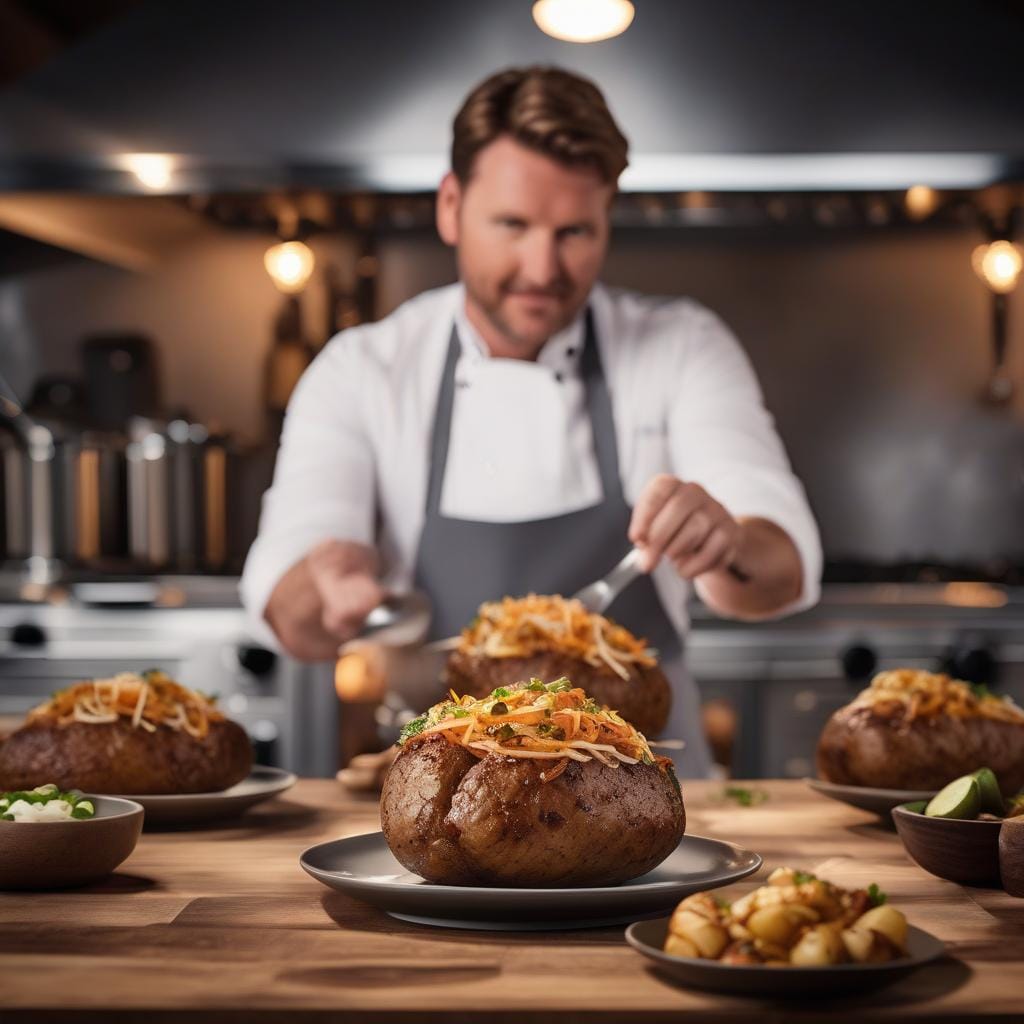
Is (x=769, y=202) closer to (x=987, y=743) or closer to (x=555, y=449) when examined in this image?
(x=555, y=449)

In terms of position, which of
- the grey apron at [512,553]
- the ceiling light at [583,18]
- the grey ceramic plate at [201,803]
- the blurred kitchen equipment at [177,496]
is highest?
the ceiling light at [583,18]

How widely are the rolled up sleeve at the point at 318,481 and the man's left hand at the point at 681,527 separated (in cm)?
59

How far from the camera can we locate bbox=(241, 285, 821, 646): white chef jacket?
7.43ft

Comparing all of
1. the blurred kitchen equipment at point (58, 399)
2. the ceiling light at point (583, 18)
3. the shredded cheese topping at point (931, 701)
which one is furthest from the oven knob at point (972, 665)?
the blurred kitchen equipment at point (58, 399)

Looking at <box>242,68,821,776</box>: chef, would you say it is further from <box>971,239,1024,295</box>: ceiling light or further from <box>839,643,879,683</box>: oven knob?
<box>971,239,1024,295</box>: ceiling light

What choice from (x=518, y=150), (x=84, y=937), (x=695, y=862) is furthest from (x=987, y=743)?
(x=518, y=150)

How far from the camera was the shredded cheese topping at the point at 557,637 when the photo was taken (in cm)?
145

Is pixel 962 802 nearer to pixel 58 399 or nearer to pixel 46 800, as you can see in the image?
pixel 46 800

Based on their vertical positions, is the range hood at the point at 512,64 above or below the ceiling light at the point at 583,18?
below

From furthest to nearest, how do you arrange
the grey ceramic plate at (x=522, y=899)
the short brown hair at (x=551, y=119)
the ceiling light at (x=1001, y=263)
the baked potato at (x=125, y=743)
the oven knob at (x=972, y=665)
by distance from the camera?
the ceiling light at (x=1001, y=263) < the oven knob at (x=972, y=665) < the short brown hair at (x=551, y=119) < the baked potato at (x=125, y=743) < the grey ceramic plate at (x=522, y=899)

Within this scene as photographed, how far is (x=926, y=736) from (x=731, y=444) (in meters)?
0.92

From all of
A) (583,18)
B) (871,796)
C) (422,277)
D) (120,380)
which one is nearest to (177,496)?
(120,380)

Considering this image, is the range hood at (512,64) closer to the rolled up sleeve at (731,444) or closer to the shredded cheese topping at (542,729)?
the rolled up sleeve at (731,444)

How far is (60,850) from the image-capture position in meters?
1.02
